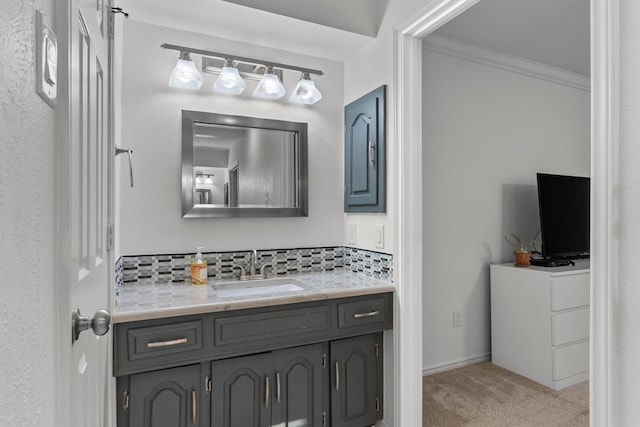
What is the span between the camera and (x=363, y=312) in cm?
192

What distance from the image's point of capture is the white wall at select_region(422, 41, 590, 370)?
2756 millimetres

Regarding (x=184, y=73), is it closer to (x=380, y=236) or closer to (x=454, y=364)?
(x=380, y=236)

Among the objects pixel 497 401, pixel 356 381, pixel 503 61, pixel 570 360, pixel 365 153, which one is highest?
pixel 503 61

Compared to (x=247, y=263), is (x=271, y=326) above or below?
below

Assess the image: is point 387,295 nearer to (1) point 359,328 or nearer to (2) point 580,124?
(1) point 359,328

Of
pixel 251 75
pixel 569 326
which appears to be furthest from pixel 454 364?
pixel 251 75

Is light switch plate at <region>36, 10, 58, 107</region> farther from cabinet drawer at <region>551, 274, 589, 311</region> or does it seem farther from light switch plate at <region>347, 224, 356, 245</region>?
cabinet drawer at <region>551, 274, 589, 311</region>

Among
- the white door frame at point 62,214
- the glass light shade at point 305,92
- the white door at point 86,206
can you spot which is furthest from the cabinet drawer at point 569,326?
the white door frame at point 62,214

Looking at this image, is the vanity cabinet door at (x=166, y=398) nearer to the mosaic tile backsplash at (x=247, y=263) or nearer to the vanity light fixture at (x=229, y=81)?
the mosaic tile backsplash at (x=247, y=263)

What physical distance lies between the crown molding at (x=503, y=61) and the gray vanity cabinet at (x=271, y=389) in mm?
2253

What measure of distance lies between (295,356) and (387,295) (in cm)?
57

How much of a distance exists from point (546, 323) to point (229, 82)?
2532 mm

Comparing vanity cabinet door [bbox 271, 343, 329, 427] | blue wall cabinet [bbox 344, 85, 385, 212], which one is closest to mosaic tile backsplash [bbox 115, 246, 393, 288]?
Result: blue wall cabinet [bbox 344, 85, 385, 212]

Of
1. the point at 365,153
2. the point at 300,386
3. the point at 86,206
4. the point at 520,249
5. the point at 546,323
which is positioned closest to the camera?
the point at 86,206
